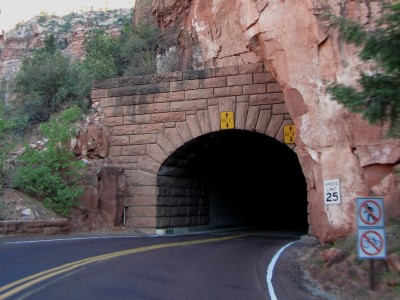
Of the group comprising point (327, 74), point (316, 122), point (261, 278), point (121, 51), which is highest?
point (121, 51)

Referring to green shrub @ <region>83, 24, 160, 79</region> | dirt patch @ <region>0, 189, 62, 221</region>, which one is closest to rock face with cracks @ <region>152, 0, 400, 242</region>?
dirt patch @ <region>0, 189, 62, 221</region>

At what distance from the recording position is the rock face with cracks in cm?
1310

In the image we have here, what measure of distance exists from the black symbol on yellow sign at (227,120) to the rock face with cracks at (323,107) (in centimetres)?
315

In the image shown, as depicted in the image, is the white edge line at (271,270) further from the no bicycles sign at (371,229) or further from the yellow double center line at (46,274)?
the yellow double center line at (46,274)

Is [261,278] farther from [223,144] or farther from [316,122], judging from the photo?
[223,144]

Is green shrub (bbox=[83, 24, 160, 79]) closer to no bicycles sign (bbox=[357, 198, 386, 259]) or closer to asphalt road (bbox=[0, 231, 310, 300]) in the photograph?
asphalt road (bbox=[0, 231, 310, 300])

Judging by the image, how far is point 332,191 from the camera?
1422 cm

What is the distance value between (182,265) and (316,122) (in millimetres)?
5784

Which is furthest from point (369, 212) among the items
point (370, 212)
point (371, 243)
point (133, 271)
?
point (133, 271)

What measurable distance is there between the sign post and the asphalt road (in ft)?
4.37

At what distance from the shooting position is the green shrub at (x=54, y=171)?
18.9 meters

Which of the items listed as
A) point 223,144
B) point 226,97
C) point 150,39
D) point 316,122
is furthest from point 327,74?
point 150,39

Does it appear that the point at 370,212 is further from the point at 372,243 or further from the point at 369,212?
the point at 372,243

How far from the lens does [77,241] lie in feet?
51.1
